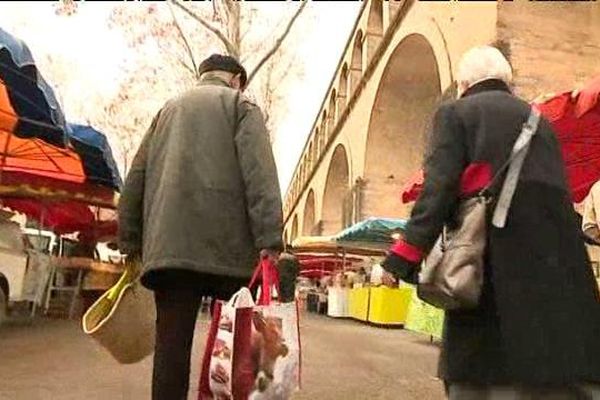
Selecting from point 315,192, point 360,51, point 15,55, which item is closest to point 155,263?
point 15,55

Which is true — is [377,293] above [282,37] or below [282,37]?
below

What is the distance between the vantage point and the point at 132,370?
238 inches

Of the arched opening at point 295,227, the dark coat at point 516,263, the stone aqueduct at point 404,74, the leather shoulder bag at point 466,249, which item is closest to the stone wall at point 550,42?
the stone aqueduct at point 404,74

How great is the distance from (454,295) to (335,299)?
51.0 feet

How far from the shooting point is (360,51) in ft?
99.6

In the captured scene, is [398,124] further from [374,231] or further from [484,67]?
[484,67]

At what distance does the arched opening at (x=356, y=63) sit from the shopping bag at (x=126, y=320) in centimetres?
2676

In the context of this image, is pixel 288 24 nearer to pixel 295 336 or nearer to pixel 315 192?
Answer: pixel 295 336

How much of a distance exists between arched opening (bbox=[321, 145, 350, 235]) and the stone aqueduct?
57 millimetres

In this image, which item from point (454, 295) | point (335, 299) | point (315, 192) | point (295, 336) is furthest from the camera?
point (315, 192)

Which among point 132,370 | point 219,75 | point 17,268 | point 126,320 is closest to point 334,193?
point 17,268

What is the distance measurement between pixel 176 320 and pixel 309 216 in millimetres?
47386

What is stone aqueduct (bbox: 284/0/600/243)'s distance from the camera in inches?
433

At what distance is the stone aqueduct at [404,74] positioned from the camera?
1100 cm
